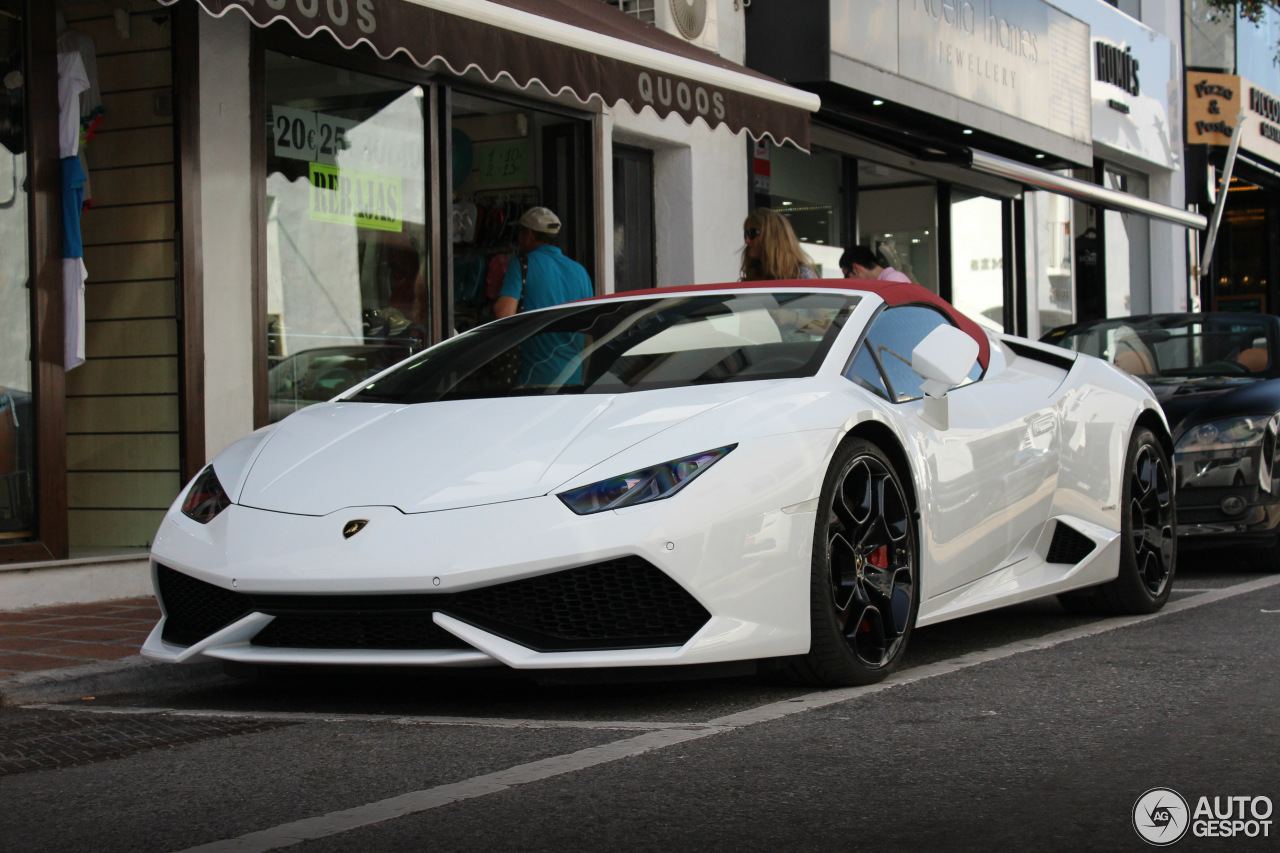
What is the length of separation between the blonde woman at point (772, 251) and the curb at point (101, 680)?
3.81 meters

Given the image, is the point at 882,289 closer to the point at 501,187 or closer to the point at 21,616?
the point at 21,616

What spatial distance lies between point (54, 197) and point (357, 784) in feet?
15.8

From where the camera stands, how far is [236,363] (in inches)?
315

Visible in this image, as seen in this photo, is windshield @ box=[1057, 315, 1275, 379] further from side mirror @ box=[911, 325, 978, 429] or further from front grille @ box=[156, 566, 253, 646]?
front grille @ box=[156, 566, 253, 646]

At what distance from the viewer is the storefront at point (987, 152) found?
1282cm

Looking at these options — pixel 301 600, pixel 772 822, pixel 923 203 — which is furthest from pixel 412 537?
pixel 923 203

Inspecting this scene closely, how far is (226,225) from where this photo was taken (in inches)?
314

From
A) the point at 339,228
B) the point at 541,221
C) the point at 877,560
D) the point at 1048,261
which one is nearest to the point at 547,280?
the point at 541,221

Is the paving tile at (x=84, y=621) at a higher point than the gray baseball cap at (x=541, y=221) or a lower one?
lower

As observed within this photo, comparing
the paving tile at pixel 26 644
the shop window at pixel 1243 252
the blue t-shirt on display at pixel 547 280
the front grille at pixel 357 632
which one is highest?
the shop window at pixel 1243 252

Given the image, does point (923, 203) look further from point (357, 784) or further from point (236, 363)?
point (357, 784)

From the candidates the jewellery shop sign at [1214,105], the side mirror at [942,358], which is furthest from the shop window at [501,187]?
the jewellery shop sign at [1214,105]
